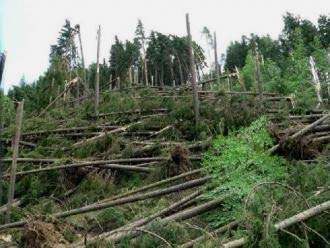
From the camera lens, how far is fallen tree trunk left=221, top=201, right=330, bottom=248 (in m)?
3.99

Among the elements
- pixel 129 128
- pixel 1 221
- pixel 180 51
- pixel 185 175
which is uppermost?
pixel 180 51

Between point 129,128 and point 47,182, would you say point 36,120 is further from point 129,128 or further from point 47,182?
point 47,182

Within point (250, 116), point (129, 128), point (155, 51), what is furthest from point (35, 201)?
point (155, 51)

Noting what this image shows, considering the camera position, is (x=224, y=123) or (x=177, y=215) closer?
(x=177, y=215)

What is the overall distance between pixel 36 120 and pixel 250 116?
5571mm

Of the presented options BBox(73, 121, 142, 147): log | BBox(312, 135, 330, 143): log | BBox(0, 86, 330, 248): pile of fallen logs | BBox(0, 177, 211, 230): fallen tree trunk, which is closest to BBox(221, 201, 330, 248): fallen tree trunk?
BBox(0, 86, 330, 248): pile of fallen logs

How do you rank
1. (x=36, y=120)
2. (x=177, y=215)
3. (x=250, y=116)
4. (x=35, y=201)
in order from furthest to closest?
1. (x=36, y=120)
2. (x=250, y=116)
3. (x=35, y=201)
4. (x=177, y=215)

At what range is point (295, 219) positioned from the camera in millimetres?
4051

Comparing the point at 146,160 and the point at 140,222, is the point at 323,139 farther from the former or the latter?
the point at 140,222

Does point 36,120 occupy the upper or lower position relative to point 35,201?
upper

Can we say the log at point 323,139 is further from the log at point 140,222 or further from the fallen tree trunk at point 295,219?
the fallen tree trunk at point 295,219

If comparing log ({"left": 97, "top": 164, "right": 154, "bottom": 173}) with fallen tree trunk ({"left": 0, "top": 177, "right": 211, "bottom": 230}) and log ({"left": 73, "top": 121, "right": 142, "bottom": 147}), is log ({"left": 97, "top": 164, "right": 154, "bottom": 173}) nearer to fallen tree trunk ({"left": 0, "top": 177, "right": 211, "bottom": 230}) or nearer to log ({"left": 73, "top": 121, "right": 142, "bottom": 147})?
log ({"left": 73, "top": 121, "right": 142, "bottom": 147})

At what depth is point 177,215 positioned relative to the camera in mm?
5781

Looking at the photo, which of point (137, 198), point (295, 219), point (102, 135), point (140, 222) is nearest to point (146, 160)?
point (102, 135)
